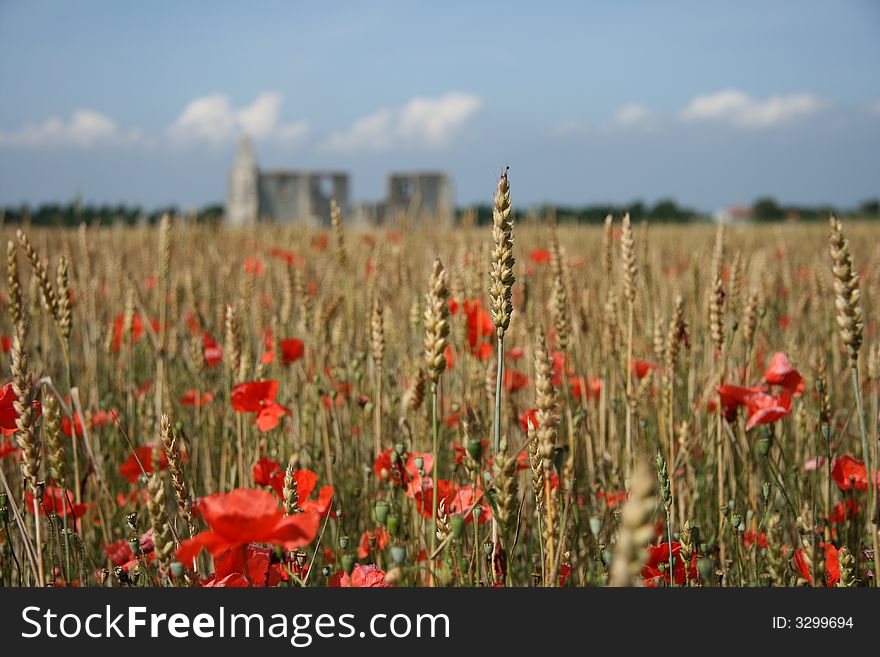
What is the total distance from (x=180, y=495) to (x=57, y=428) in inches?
8.7

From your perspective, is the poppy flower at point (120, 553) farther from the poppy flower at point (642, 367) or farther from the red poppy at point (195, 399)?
the poppy flower at point (642, 367)

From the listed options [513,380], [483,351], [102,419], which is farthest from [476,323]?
[102,419]

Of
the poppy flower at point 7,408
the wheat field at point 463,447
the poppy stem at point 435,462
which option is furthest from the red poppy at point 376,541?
the poppy flower at point 7,408

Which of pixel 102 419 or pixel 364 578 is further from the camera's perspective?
pixel 102 419

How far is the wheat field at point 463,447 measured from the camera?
30.7 inches

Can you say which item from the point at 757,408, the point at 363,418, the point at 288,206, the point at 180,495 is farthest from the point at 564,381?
the point at 288,206

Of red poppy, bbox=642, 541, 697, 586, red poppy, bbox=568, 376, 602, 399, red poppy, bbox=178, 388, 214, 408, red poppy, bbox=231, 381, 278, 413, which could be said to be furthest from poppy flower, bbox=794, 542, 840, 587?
red poppy, bbox=178, 388, 214, 408

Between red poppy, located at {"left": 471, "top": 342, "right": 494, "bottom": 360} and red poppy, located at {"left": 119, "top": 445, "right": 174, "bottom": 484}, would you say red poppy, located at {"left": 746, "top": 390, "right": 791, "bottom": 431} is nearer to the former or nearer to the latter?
red poppy, located at {"left": 471, "top": 342, "right": 494, "bottom": 360}

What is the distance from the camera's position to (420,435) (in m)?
1.45

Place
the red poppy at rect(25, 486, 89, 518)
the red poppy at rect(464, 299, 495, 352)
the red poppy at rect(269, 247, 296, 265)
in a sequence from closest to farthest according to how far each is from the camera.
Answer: the red poppy at rect(25, 486, 89, 518) < the red poppy at rect(464, 299, 495, 352) < the red poppy at rect(269, 247, 296, 265)

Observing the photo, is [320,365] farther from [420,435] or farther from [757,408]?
[757,408]

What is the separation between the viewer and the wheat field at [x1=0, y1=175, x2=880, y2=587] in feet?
2.56

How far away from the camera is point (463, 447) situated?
1.09m

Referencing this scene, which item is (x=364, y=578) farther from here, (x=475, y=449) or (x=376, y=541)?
(x=376, y=541)
